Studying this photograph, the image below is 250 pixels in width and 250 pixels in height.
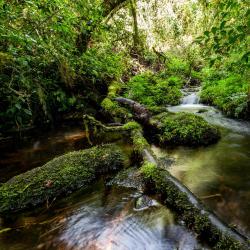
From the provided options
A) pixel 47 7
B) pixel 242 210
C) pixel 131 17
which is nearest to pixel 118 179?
pixel 242 210

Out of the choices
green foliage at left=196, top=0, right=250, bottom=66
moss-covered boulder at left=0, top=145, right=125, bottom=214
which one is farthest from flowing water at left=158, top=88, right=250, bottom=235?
green foliage at left=196, top=0, right=250, bottom=66

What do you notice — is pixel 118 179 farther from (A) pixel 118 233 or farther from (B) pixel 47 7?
(B) pixel 47 7

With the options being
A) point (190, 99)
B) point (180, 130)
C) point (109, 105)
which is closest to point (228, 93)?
point (190, 99)

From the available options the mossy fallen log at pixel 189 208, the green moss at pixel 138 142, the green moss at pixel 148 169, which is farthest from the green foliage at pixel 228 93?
the green moss at pixel 148 169

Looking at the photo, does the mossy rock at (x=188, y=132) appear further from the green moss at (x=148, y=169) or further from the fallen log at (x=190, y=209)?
the green moss at (x=148, y=169)

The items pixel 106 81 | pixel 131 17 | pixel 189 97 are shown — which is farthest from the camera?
pixel 131 17

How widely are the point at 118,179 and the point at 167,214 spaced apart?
3.70ft

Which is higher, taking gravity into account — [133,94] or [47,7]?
[47,7]

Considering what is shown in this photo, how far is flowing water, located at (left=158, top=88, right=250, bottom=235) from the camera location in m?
3.04

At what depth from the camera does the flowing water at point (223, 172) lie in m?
3.04

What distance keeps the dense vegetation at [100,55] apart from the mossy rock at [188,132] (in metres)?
1.39

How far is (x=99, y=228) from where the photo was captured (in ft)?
9.52

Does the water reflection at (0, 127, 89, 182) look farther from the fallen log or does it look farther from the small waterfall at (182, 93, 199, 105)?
the small waterfall at (182, 93, 199, 105)

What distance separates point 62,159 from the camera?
4082 mm
